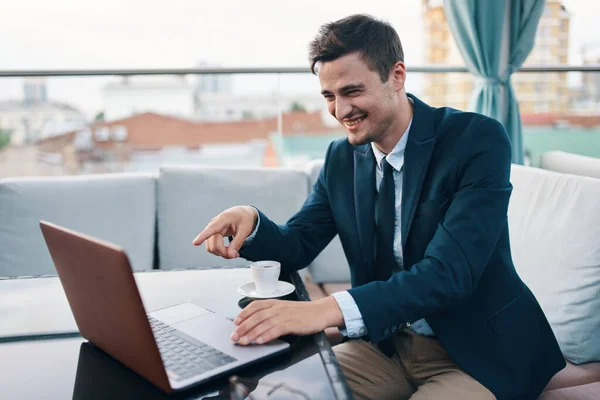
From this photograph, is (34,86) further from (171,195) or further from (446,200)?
(446,200)

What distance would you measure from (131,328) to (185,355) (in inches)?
5.1

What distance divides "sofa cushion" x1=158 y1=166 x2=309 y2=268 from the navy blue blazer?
90cm

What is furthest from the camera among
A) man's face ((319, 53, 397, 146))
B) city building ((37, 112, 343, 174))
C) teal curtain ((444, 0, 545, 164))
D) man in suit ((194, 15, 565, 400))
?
city building ((37, 112, 343, 174))

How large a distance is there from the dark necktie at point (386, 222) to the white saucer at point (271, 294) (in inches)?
10.8

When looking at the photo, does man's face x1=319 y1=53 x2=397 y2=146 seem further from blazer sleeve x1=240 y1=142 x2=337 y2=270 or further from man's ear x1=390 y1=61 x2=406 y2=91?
blazer sleeve x1=240 y1=142 x2=337 y2=270

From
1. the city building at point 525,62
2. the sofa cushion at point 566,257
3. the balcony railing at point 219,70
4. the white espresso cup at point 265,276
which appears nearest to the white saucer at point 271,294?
the white espresso cup at point 265,276

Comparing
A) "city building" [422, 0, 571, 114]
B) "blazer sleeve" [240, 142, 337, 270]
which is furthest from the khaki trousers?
"city building" [422, 0, 571, 114]

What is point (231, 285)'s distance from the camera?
46.4 inches

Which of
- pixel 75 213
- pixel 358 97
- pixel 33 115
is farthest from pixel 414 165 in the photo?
pixel 33 115

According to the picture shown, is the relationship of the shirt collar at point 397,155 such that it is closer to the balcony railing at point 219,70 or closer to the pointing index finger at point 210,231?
the pointing index finger at point 210,231

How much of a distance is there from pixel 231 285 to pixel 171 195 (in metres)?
1.08

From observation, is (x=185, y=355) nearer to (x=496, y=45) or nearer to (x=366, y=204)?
(x=366, y=204)

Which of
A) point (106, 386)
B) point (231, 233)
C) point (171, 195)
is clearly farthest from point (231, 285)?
point (171, 195)

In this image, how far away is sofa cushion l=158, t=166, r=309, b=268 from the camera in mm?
2152
